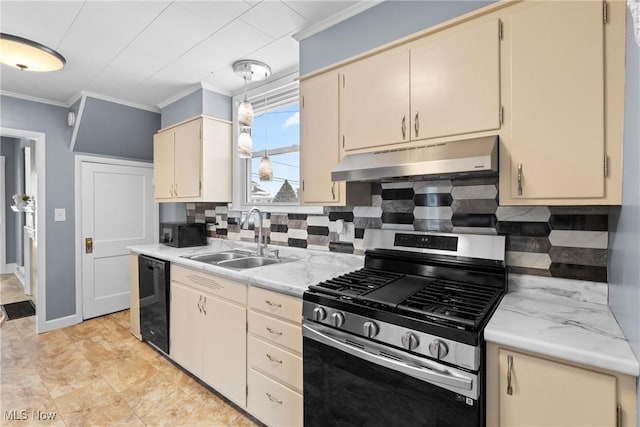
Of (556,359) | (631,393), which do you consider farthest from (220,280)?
(631,393)

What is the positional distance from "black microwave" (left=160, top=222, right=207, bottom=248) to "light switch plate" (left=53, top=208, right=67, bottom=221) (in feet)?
3.71

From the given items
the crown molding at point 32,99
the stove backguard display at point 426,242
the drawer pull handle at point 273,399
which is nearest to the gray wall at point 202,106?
the crown molding at point 32,99

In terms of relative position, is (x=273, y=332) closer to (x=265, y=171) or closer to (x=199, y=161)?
(x=265, y=171)

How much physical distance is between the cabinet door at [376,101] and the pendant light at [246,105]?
0.69 m

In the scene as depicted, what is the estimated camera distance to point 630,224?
38.3 inches

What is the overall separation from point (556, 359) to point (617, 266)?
462mm

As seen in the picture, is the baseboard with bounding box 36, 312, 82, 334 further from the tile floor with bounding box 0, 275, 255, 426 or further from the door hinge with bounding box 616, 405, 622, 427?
the door hinge with bounding box 616, 405, 622, 427

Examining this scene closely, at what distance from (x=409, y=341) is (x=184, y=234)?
2.57 meters

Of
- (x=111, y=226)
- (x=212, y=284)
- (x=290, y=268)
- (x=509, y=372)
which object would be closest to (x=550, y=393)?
(x=509, y=372)

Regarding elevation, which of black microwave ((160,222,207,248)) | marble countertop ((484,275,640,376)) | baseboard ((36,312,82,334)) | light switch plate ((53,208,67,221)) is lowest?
baseboard ((36,312,82,334))

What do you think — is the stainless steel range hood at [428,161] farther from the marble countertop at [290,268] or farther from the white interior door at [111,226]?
the white interior door at [111,226]

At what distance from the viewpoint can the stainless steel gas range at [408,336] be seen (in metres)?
1.07

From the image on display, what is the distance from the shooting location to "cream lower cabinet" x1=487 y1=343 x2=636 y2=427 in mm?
902

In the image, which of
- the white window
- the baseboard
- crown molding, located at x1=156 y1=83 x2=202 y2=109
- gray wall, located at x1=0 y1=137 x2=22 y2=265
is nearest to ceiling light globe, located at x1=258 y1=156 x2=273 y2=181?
the white window
